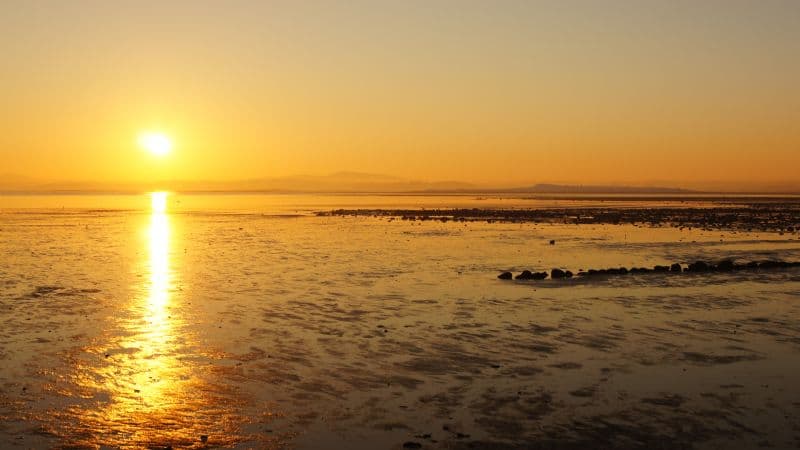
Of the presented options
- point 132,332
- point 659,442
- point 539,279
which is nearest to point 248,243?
point 539,279

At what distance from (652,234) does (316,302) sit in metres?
35.6

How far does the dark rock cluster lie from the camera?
2617cm

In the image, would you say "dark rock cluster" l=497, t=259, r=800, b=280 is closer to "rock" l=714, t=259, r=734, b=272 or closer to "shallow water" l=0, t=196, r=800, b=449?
"rock" l=714, t=259, r=734, b=272

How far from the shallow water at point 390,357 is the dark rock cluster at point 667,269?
116 centimetres

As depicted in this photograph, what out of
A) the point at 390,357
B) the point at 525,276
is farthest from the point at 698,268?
the point at 390,357

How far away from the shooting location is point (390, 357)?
14.0 meters

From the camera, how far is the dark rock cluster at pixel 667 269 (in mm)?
26173

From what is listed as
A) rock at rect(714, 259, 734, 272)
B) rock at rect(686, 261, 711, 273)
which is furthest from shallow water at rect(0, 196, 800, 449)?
rock at rect(686, 261, 711, 273)

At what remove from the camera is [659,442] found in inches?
366

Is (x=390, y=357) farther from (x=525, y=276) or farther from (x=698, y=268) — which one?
(x=698, y=268)

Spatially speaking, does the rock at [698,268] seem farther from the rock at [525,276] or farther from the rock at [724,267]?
the rock at [525,276]

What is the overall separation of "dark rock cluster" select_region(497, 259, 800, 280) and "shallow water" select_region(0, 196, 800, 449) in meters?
1.16

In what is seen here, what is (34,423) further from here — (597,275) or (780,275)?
(780,275)

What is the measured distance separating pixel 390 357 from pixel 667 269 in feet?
60.5
